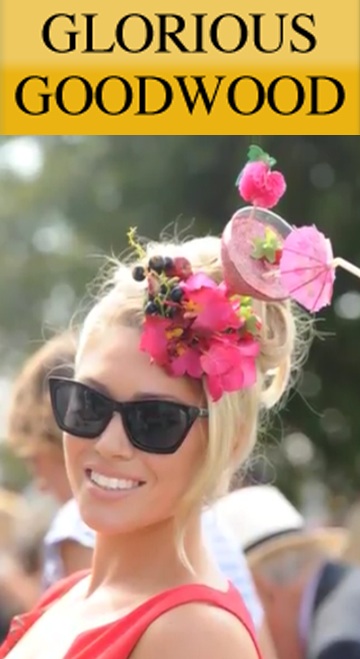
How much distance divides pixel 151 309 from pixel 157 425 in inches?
6.7

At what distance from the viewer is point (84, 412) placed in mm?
1860

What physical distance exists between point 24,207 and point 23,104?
10.0 feet

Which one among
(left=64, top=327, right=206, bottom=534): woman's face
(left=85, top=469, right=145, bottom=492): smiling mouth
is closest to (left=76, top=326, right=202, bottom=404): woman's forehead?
(left=64, top=327, right=206, bottom=534): woman's face

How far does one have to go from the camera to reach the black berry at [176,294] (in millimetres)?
1872

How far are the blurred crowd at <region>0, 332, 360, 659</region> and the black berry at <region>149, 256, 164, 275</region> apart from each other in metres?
0.80

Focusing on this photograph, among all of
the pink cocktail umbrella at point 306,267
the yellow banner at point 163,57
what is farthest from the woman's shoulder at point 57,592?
the yellow banner at point 163,57

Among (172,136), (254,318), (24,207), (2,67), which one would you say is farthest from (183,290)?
(24,207)

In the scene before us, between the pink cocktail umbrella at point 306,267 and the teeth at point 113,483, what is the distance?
33 centimetres

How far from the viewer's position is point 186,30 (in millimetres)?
3438

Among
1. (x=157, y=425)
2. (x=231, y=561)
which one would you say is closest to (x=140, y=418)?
(x=157, y=425)

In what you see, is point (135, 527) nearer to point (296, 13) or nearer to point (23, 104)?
point (296, 13)

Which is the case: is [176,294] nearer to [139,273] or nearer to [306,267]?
[139,273]

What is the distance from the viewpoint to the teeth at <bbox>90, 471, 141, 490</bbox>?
1.83 m

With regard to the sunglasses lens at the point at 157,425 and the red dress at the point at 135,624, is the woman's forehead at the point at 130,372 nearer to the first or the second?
the sunglasses lens at the point at 157,425
